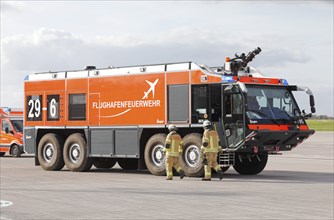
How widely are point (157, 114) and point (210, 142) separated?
8.12 feet

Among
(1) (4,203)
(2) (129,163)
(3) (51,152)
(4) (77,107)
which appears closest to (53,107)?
(4) (77,107)

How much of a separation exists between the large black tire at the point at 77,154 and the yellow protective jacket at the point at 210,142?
16.2ft

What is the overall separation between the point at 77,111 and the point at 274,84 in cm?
617

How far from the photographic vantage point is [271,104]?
19.8 metres

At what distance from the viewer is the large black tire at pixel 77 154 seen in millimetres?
22344

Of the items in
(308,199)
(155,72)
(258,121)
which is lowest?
(308,199)

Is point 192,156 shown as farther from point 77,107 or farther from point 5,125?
point 5,125

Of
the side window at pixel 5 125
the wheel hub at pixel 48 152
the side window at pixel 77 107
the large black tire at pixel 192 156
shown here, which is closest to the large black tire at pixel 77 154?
the side window at pixel 77 107

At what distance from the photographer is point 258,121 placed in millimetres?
19141

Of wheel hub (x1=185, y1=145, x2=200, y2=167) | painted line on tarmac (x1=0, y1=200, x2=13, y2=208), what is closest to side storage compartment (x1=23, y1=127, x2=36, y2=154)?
wheel hub (x1=185, y1=145, x2=200, y2=167)

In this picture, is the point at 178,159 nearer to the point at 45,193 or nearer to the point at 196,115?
the point at 196,115

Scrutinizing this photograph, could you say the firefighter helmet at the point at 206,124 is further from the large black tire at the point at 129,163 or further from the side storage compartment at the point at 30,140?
the side storage compartment at the point at 30,140

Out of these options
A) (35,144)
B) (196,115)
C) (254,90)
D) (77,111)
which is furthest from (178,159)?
(35,144)

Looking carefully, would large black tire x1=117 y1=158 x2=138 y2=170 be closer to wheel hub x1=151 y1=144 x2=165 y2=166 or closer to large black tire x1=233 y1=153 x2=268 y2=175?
wheel hub x1=151 y1=144 x2=165 y2=166
